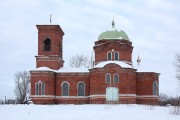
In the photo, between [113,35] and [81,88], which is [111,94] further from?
[113,35]

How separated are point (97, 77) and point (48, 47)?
886 cm

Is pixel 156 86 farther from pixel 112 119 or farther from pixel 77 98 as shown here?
pixel 112 119

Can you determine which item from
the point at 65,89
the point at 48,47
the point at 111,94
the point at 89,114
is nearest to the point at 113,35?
the point at 48,47

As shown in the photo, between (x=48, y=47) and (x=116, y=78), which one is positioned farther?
(x=48, y=47)

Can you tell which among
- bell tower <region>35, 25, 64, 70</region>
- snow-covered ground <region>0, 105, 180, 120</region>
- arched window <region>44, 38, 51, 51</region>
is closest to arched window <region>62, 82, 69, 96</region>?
bell tower <region>35, 25, 64, 70</region>

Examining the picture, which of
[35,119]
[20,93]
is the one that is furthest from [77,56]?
[35,119]

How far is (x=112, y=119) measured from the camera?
2064 cm

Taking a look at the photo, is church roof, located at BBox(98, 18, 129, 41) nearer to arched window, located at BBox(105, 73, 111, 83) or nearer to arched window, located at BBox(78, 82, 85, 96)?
arched window, located at BBox(105, 73, 111, 83)

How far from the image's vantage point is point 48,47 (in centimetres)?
5222

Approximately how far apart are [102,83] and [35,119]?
26.5 meters

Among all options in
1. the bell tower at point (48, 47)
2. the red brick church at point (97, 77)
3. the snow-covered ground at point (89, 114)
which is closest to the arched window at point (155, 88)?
the red brick church at point (97, 77)

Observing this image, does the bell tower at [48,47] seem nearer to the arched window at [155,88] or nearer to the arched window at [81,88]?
the arched window at [81,88]

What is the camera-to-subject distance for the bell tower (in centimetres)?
→ 5116

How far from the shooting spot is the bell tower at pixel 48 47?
51.2 meters
